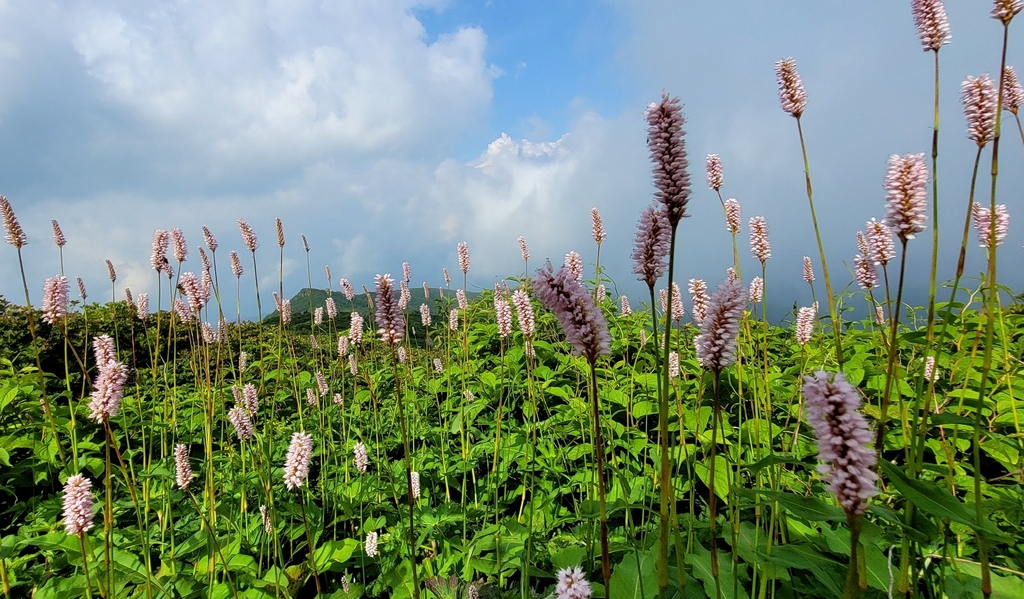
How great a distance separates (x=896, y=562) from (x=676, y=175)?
6.50 ft

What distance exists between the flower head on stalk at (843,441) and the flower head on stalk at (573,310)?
453mm

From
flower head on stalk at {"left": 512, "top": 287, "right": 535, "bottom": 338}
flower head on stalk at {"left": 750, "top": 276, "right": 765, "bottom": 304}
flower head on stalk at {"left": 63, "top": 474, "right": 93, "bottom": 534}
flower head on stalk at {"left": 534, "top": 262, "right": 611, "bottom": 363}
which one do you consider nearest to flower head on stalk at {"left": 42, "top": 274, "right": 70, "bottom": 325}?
flower head on stalk at {"left": 63, "top": 474, "right": 93, "bottom": 534}

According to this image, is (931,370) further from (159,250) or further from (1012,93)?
(159,250)

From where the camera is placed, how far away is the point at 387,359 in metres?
6.08

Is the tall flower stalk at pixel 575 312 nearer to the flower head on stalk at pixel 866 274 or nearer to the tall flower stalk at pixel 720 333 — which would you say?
the tall flower stalk at pixel 720 333

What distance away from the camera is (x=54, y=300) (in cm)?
216

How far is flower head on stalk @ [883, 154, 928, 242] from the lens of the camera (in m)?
1.29

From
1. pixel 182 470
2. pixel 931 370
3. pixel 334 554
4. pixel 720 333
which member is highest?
pixel 720 333

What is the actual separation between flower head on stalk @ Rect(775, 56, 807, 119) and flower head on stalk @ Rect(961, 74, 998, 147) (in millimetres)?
457

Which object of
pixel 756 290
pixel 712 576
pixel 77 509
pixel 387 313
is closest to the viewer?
pixel 387 313

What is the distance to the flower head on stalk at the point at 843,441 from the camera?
80cm

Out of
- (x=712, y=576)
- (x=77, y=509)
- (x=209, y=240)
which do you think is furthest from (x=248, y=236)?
(x=712, y=576)

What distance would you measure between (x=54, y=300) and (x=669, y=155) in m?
2.69

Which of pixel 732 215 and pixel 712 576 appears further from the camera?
pixel 732 215
